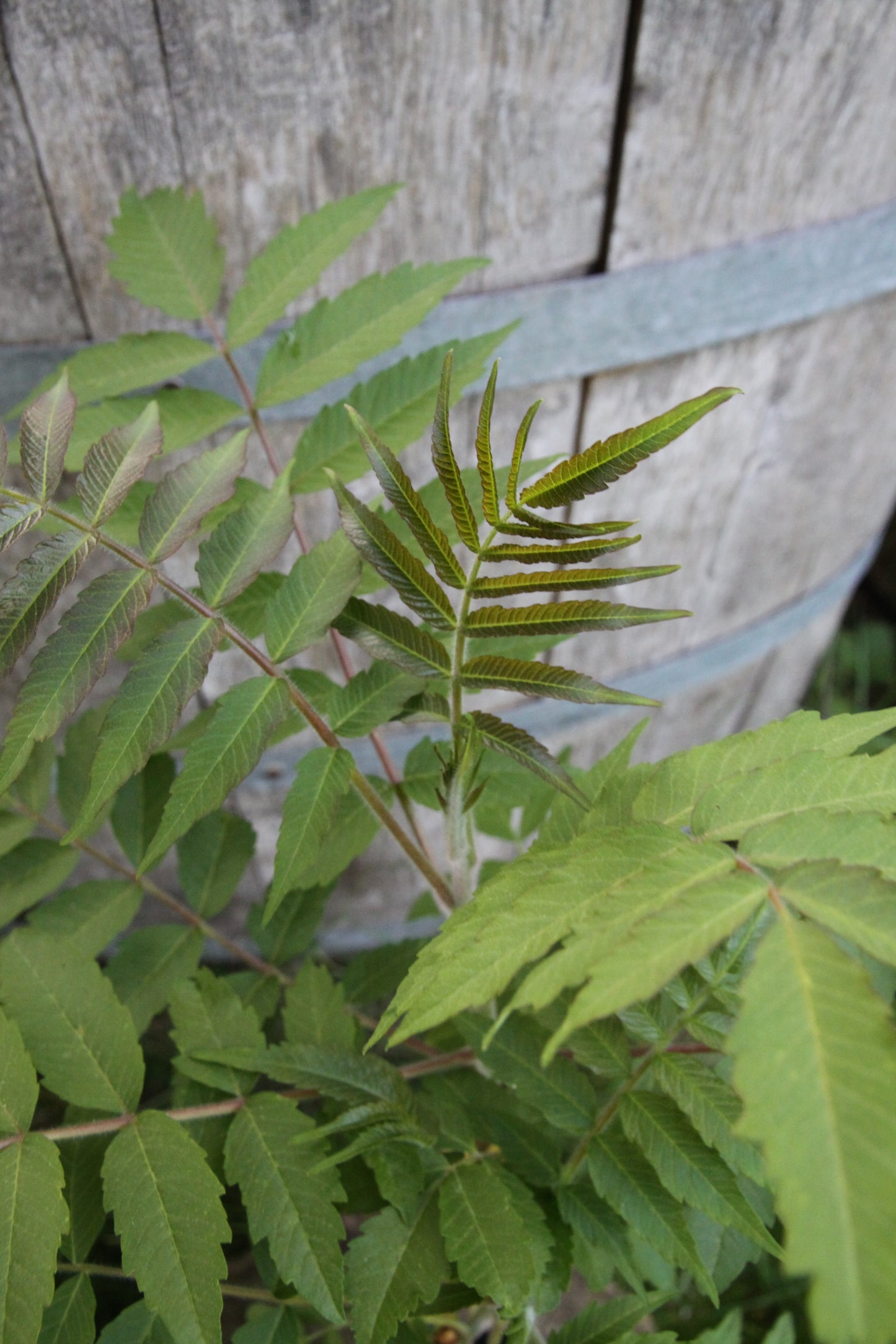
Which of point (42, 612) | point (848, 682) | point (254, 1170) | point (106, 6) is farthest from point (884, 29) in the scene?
point (848, 682)

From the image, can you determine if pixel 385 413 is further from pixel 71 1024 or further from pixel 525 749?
pixel 71 1024

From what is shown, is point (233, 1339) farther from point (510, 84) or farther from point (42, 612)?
point (510, 84)

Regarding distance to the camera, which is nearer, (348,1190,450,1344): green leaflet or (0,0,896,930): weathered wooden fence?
(348,1190,450,1344): green leaflet

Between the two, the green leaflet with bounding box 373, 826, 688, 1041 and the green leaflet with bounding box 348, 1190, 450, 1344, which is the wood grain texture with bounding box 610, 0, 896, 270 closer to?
the green leaflet with bounding box 373, 826, 688, 1041

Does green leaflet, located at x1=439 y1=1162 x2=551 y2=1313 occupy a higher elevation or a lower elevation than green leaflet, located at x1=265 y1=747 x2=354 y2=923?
lower

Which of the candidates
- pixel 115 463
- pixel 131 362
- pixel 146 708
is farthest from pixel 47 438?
pixel 131 362

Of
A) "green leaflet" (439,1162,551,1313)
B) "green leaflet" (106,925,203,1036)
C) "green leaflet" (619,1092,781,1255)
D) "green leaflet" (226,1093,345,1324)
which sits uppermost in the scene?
"green leaflet" (619,1092,781,1255)

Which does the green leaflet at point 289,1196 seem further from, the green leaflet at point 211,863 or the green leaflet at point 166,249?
the green leaflet at point 166,249

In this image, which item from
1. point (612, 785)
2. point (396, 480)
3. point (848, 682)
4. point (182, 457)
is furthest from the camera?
point (848, 682)

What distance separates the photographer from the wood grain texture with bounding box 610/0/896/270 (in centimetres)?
91

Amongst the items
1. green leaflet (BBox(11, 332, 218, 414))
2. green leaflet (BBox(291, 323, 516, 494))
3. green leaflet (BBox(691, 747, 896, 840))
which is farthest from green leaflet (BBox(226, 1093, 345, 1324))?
green leaflet (BBox(11, 332, 218, 414))

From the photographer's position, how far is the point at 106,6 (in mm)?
777

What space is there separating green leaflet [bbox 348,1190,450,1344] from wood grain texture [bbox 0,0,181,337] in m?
0.81

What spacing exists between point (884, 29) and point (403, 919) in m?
1.34
